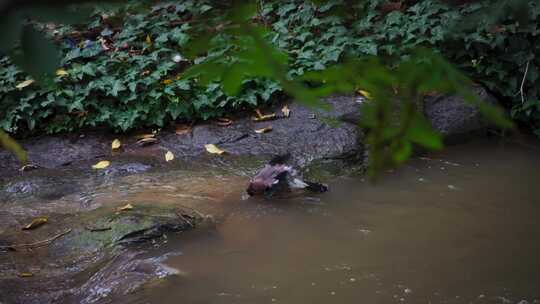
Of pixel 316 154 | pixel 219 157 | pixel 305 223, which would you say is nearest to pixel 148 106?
pixel 219 157

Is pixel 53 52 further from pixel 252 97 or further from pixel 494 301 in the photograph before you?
pixel 252 97

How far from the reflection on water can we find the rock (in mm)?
720

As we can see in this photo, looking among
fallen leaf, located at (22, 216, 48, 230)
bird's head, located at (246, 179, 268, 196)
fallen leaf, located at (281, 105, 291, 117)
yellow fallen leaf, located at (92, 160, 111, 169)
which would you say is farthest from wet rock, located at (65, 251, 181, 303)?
fallen leaf, located at (281, 105, 291, 117)

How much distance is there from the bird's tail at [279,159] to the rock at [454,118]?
4.91 feet

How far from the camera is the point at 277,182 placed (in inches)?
185

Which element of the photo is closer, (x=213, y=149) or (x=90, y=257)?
(x=90, y=257)

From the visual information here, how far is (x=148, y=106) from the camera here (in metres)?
6.04

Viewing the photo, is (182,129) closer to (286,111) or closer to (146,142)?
(146,142)

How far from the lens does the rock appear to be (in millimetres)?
5895

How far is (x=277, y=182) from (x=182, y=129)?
5.45 ft

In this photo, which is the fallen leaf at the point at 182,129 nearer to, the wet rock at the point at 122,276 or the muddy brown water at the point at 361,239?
the muddy brown water at the point at 361,239

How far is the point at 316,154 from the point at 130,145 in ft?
5.95

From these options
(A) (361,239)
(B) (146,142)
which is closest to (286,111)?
(B) (146,142)

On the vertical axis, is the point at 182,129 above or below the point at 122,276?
above
